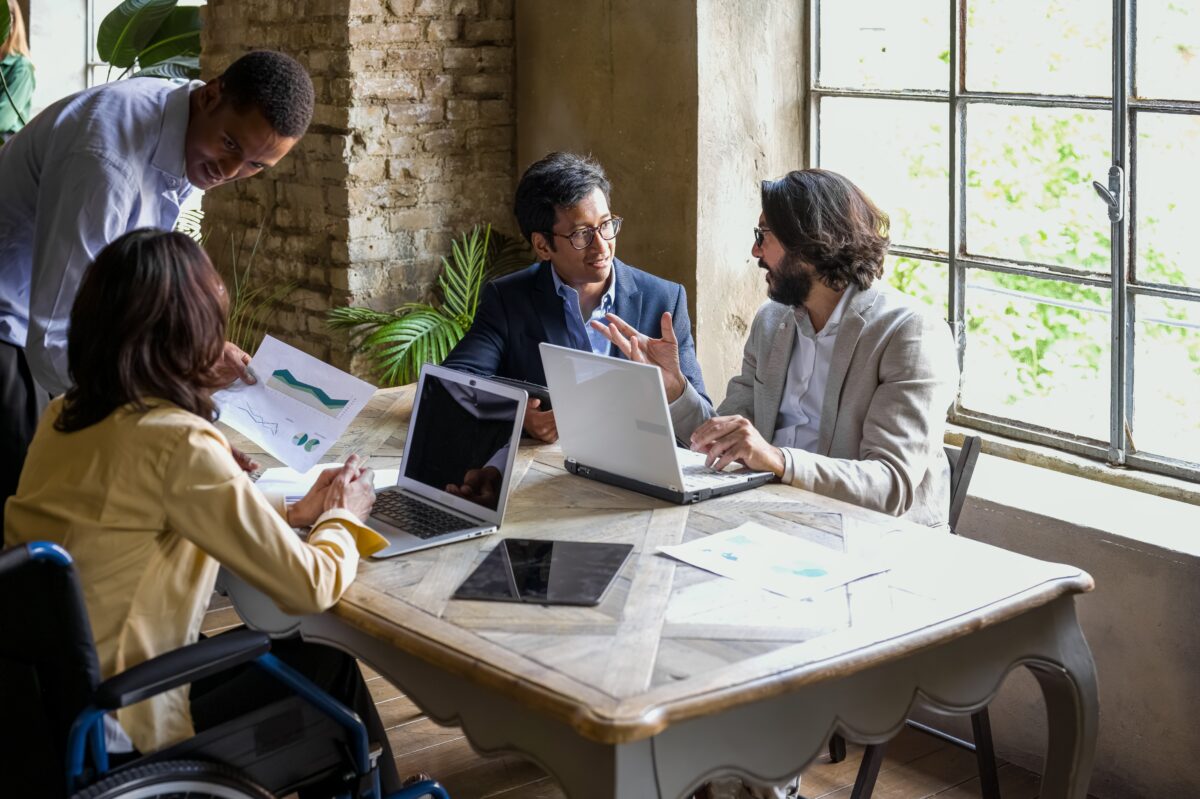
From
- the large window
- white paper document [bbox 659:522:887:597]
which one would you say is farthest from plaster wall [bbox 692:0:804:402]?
white paper document [bbox 659:522:887:597]

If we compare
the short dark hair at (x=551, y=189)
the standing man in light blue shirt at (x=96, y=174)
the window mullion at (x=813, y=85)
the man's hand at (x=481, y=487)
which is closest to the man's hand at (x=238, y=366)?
the standing man in light blue shirt at (x=96, y=174)

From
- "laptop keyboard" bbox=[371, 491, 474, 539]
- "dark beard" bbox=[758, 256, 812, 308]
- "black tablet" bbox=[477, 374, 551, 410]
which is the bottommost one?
"laptop keyboard" bbox=[371, 491, 474, 539]

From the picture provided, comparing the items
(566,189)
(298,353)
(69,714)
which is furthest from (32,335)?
(566,189)

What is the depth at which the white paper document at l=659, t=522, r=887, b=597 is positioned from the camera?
2.31m

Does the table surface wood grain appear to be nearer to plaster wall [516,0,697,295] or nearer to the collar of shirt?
the collar of shirt

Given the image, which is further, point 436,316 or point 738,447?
point 436,316

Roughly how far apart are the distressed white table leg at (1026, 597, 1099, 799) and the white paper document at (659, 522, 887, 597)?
1.05 ft

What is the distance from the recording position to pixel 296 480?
115 inches

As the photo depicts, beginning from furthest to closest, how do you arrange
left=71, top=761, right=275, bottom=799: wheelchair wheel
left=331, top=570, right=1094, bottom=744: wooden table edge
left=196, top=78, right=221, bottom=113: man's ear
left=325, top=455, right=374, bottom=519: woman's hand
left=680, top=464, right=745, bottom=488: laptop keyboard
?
left=196, top=78, right=221, bottom=113: man's ear → left=680, top=464, right=745, bottom=488: laptop keyboard → left=325, top=455, right=374, bottom=519: woman's hand → left=71, top=761, right=275, bottom=799: wheelchair wheel → left=331, top=570, right=1094, bottom=744: wooden table edge

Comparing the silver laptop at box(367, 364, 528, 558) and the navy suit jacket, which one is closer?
the silver laptop at box(367, 364, 528, 558)

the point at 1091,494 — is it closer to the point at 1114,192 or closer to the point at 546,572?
the point at 1114,192

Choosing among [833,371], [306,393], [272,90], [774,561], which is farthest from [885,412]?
[272,90]

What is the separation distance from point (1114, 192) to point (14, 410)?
8.80 ft

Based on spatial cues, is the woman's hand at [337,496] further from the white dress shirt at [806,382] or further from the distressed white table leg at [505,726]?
the white dress shirt at [806,382]
